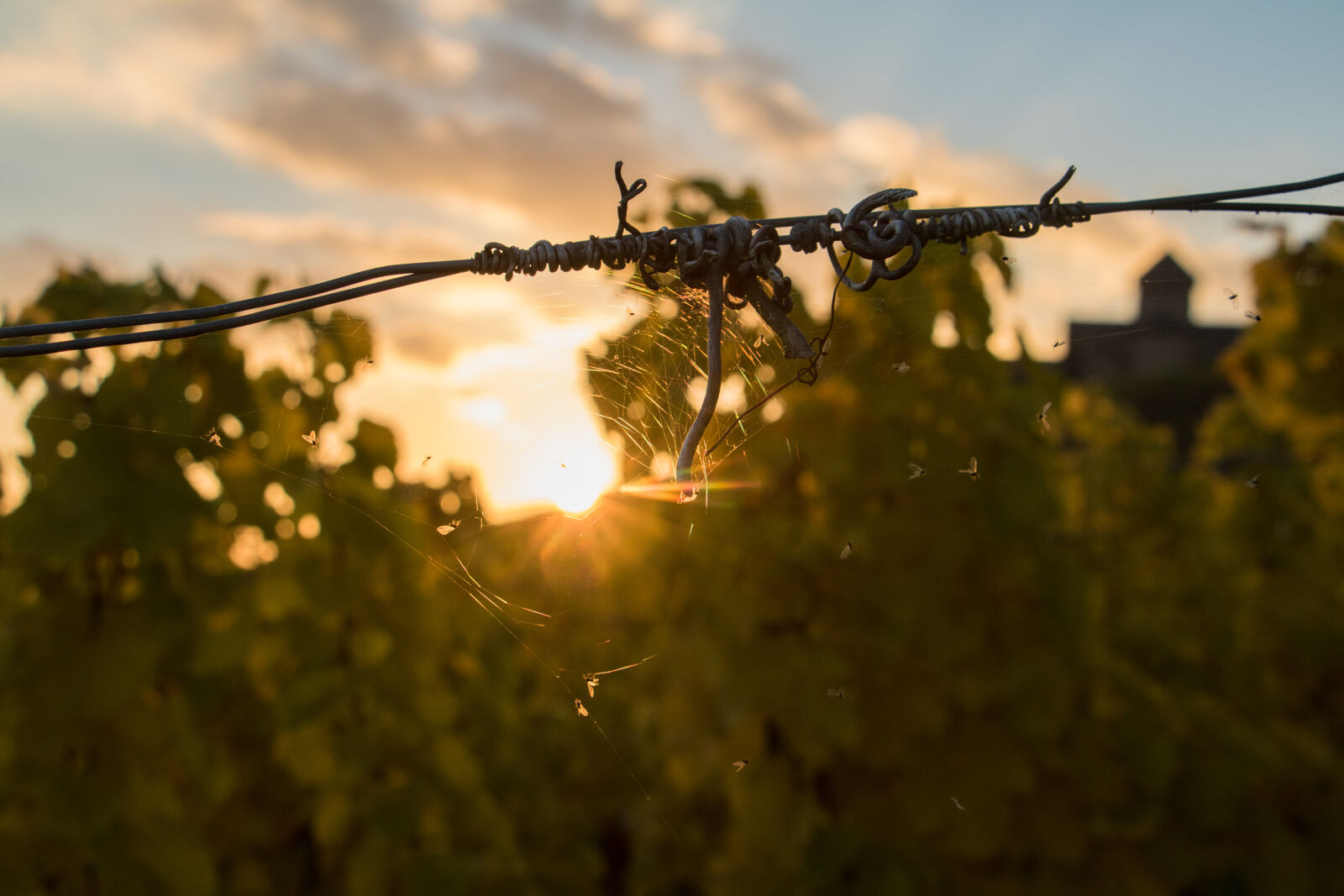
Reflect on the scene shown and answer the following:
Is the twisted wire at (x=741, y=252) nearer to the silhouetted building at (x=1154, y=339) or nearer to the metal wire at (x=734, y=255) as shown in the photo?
the metal wire at (x=734, y=255)

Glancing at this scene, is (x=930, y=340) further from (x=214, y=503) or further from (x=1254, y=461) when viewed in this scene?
(x=1254, y=461)

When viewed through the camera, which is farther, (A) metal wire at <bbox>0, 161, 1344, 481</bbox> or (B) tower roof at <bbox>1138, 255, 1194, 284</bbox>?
(B) tower roof at <bbox>1138, 255, 1194, 284</bbox>

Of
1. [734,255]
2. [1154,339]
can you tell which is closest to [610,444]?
[734,255]

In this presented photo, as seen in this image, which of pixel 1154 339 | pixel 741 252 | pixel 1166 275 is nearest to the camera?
pixel 741 252

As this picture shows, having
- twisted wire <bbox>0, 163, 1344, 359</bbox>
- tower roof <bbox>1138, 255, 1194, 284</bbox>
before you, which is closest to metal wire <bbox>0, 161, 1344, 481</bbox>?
twisted wire <bbox>0, 163, 1344, 359</bbox>

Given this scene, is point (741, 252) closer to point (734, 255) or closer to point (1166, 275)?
point (734, 255)

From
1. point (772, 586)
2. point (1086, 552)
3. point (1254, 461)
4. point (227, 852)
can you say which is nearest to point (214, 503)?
point (227, 852)

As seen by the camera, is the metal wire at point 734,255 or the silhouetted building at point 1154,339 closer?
the metal wire at point 734,255

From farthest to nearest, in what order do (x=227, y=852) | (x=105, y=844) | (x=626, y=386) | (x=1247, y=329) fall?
1. (x=1247, y=329)
2. (x=227, y=852)
3. (x=105, y=844)
4. (x=626, y=386)

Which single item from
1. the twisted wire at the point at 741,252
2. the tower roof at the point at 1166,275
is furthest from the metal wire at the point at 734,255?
the tower roof at the point at 1166,275

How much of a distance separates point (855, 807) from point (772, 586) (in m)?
1.07

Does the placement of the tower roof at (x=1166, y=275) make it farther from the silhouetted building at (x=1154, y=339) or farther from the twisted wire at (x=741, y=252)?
the twisted wire at (x=741, y=252)

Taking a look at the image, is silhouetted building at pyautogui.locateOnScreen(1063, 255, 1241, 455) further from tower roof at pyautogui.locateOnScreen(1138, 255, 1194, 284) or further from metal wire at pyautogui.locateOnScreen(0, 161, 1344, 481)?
metal wire at pyautogui.locateOnScreen(0, 161, 1344, 481)

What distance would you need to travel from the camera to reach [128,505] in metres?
3.44
